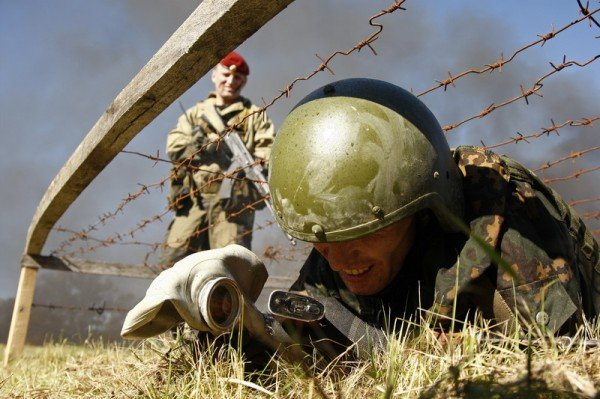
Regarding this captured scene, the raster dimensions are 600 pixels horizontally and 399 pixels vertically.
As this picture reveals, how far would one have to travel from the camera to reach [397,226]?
2.14 meters

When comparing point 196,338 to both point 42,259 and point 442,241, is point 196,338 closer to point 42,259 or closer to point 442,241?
point 442,241

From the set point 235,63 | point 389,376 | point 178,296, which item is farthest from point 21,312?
point 389,376

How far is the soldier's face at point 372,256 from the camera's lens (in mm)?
2127

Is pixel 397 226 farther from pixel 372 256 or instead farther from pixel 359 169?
pixel 359 169

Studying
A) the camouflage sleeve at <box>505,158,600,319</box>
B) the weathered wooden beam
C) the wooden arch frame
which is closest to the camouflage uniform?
the wooden arch frame

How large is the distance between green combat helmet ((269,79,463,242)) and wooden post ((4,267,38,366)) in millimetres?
3994

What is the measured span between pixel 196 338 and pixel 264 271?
35cm

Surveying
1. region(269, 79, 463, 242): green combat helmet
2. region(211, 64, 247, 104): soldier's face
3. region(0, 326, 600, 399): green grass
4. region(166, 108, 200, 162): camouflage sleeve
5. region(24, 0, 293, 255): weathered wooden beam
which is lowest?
region(0, 326, 600, 399): green grass

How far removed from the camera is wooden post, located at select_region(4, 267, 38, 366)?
5270 mm

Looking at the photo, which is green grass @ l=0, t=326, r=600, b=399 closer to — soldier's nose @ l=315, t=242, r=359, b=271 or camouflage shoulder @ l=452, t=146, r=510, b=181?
soldier's nose @ l=315, t=242, r=359, b=271

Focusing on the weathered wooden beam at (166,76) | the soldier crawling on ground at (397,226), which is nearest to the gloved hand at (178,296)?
the soldier crawling on ground at (397,226)

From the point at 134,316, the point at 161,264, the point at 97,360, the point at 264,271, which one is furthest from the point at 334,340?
the point at 161,264

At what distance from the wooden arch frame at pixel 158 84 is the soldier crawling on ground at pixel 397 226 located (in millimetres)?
373

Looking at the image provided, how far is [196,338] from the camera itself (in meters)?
2.24
